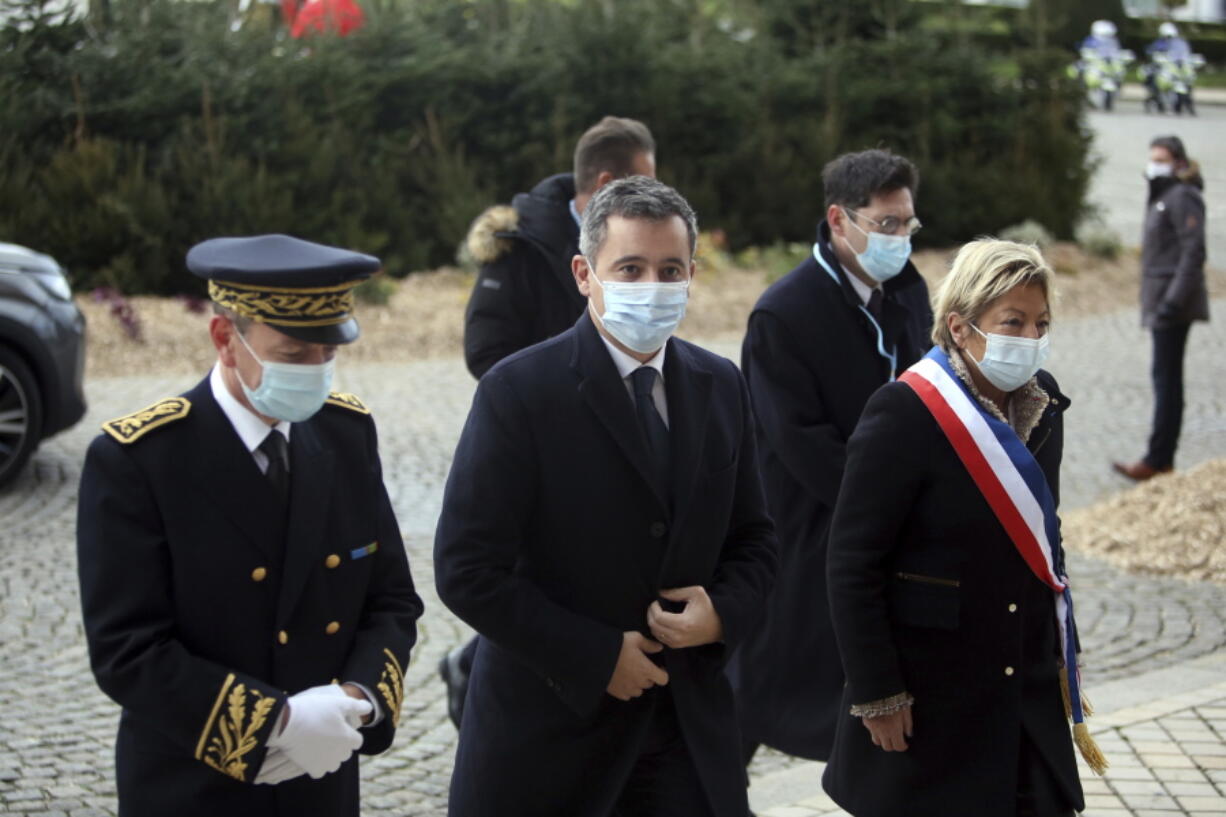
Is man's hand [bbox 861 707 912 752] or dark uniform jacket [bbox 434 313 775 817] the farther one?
man's hand [bbox 861 707 912 752]

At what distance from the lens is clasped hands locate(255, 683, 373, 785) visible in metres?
3.06

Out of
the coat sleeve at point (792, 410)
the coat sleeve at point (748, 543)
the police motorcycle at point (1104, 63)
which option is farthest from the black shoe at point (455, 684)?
the police motorcycle at point (1104, 63)

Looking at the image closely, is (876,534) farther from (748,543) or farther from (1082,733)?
(1082,733)

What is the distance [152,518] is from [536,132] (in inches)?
579

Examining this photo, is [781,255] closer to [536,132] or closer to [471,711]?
[536,132]

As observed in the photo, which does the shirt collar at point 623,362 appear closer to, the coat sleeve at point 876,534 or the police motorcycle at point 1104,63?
the coat sleeve at point 876,534

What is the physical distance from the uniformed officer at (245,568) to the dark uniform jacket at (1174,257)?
26.5ft

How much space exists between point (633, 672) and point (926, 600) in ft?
2.45

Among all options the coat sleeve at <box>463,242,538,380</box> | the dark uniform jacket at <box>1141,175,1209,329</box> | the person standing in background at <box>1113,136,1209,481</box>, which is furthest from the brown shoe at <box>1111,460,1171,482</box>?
the coat sleeve at <box>463,242,538,380</box>

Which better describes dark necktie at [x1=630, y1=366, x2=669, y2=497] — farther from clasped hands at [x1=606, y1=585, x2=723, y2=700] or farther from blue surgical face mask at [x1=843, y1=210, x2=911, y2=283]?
blue surgical face mask at [x1=843, y1=210, x2=911, y2=283]

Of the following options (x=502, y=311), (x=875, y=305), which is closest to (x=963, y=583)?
(x=875, y=305)

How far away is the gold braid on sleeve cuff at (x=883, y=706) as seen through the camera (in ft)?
12.2

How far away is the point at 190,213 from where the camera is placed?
1540cm

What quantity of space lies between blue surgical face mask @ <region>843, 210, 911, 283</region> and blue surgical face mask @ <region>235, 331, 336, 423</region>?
230cm
